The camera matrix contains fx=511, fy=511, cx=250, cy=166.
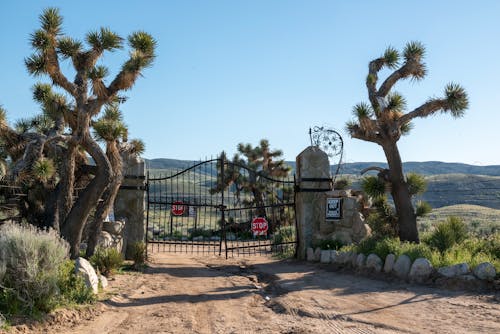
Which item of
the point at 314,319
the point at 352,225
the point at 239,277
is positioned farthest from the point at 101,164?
the point at 352,225

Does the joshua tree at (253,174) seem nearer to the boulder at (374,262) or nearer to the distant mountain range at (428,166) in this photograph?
the boulder at (374,262)

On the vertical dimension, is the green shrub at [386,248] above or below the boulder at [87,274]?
above

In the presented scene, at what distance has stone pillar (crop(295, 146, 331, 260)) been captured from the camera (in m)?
14.6

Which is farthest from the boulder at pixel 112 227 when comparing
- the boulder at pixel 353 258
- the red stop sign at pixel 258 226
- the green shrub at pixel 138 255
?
the boulder at pixel 353 258

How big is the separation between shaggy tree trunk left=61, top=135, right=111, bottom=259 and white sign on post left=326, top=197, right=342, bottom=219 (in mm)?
6282

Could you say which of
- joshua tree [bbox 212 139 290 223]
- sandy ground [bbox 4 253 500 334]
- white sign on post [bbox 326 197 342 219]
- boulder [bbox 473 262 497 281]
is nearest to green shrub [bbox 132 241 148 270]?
sandy ground [bbox 4 253 500 334]

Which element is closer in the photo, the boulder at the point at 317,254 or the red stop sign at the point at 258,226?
the boulder at the point at 317,254

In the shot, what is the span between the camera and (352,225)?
46.8ft

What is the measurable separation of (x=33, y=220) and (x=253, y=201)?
54.7 feet

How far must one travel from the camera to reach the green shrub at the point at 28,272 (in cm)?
686

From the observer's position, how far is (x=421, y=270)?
9.76 metres

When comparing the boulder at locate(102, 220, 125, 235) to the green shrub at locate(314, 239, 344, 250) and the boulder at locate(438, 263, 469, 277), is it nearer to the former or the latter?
the green shrub at locate(314, 239, 344, 250)

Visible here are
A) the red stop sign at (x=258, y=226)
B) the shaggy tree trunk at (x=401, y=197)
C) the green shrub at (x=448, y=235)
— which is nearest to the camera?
the green shrub at (x=448, y=235)

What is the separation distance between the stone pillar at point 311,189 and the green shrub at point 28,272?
8.23m
